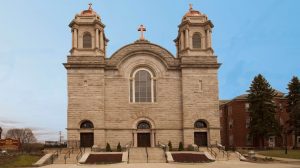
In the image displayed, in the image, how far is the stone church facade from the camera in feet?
151

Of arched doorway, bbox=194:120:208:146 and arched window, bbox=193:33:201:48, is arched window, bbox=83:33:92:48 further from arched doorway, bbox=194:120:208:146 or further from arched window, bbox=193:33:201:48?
→ arched doorway, bbox=194:120:208:146

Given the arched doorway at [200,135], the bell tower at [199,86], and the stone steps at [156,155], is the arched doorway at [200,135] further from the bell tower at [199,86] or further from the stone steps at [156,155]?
the stone steps at [156,155]

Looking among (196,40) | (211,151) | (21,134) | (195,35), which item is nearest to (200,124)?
(211,151)

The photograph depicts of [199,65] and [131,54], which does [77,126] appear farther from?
[199,65]

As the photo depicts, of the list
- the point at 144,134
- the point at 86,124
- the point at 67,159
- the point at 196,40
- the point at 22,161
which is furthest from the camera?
the point at 196,40

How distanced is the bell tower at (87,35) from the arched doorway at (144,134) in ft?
30.7

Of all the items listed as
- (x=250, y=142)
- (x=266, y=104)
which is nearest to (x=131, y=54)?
Result: (x=266, y=104)

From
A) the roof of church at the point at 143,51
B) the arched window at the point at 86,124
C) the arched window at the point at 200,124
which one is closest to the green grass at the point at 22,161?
the arched window at the point at 86,124

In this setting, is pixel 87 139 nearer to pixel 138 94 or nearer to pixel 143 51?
pixel 138 94

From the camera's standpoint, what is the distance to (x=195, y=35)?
49781 mm

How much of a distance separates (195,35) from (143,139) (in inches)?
543

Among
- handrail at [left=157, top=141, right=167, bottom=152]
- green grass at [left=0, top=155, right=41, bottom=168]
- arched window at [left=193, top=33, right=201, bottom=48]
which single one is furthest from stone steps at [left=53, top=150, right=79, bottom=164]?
arched window at [left=193, top=33, right=201, bottom=48]

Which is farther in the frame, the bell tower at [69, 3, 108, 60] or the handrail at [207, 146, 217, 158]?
the bell tower at [69, 3, 108, 60]

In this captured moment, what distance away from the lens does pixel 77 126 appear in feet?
149
